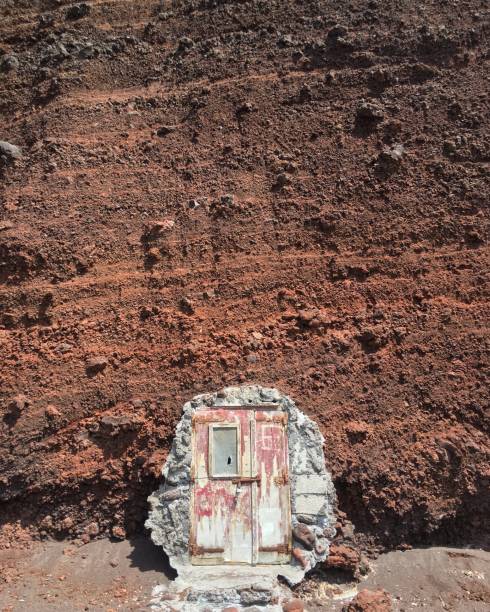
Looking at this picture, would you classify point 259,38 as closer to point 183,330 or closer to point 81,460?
point 183,330

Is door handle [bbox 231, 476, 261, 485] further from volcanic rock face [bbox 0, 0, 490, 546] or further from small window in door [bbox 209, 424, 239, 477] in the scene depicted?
volcanic rock face [bbox 0, 0, 490, 546]

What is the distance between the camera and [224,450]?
5.46 meters

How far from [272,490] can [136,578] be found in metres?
1.43

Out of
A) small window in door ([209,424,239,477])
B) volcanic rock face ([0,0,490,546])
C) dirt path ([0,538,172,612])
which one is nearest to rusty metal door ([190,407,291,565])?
small window in door ([209,424,239,477])

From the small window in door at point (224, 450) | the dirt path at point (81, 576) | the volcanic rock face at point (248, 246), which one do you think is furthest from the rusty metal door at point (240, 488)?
the dirt path at point (81, 576)

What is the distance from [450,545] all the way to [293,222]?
374 centimetres

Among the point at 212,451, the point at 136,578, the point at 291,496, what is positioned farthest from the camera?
the point at 212,451

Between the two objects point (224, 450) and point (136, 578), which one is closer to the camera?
point (136, 578)

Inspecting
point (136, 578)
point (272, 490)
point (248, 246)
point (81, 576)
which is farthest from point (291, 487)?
point (248, 246)

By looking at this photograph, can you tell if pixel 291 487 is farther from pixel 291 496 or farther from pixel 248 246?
pixel 248 246

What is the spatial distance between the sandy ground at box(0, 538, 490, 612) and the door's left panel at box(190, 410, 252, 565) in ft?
1.52

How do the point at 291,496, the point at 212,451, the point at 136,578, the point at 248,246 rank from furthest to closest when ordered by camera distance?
the point at 248,246 < the point at 212,451 < the point at 291,496 < the point at 136,578

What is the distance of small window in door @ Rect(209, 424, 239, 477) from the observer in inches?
212

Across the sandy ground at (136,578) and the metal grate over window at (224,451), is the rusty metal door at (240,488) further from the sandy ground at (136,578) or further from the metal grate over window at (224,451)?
the sandy ground at (136,578)
